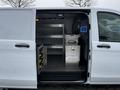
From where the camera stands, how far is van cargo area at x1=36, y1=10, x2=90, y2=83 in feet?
17.3

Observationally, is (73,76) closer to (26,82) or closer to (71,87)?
(71,87)

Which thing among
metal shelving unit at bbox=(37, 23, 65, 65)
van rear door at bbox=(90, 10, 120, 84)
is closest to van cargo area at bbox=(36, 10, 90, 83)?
metal shelving unit at bbox=(37, 23, 65, 65)

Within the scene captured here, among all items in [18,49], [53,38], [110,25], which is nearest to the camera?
[18,49]

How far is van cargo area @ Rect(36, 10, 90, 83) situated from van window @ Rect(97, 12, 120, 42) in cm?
29

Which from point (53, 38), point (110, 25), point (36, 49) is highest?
point (110, 25)

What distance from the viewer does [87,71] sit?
16.7 ft

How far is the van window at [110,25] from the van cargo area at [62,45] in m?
0.29

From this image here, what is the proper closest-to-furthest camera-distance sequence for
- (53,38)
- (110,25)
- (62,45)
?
1. (110,25)
2. (53,38)
3. (62,45)

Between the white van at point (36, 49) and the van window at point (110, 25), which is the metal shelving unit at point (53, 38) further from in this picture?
the van window at point (110, 25)

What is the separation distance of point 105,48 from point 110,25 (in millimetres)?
485

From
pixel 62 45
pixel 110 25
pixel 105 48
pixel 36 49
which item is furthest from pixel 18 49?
pixel 62 45

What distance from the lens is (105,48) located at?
16.4 feet

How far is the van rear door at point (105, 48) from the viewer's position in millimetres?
4984

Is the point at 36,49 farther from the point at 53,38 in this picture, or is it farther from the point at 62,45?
the point at 62,45
